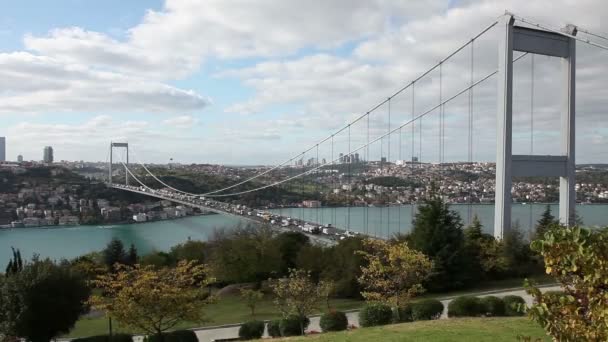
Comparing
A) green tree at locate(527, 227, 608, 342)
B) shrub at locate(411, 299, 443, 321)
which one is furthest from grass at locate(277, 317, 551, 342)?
green tree at locate(527, 227, 608, 342)

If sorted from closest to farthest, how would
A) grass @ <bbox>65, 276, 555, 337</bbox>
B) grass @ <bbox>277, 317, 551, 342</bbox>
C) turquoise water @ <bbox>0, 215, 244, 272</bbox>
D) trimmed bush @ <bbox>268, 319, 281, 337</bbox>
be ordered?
grass @ <bbox>277, 317, 551, 342</bbox>
trimmed bush @ <bbox>268, 319, 281, 337</bbox>
grass @ <bbox>65, 276, 555, 337</bbox>
turquoise water @ <bbox>0, 215, 244, 272</bbox>

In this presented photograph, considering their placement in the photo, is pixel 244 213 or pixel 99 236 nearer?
pixel 244 213

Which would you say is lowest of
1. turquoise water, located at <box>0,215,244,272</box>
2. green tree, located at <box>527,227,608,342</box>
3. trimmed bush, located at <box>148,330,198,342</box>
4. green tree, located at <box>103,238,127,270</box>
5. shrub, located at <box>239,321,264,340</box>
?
turquoise water, located at <box>0,215,244,272</box>

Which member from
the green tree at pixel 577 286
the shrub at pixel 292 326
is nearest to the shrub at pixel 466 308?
the shrub at pixel 292 326

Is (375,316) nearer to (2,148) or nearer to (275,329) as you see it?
(275,329)

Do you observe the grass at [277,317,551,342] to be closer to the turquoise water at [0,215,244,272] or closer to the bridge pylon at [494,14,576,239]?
the bridge pylon at [494,14,576,239]

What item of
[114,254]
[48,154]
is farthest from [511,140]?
[48,154]

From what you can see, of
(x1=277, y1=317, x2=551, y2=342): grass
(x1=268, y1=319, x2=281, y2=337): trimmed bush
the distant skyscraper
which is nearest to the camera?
(x1=277, y1=317, x2=551, y2=342): grass
